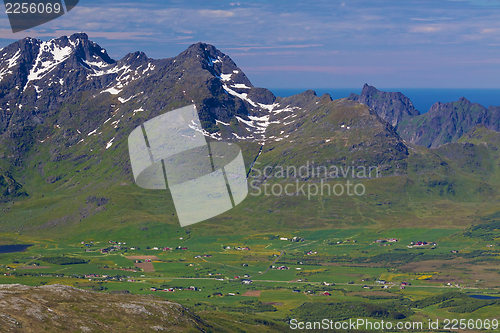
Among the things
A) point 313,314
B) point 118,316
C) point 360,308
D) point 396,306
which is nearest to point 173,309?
point 118,316

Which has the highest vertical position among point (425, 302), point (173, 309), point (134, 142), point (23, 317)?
point (134, 142)

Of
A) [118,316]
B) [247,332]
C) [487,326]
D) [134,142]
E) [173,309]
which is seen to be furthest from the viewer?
[487,326]

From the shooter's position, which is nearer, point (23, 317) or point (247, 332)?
point (23, 317)

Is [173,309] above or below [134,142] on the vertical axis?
below

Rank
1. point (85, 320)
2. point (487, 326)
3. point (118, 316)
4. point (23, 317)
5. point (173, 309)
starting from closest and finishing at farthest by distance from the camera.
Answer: point (23, 317) < point (85, 320) < point (118, 316) < point (173, 309) < point (487, 326)

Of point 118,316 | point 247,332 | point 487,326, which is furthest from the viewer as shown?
point 487,326

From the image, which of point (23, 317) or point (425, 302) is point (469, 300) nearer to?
point (425, 302)

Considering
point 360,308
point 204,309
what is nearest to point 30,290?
point 204,309

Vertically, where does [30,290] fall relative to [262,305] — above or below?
above

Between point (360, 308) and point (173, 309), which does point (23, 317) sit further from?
point (360, 308)
